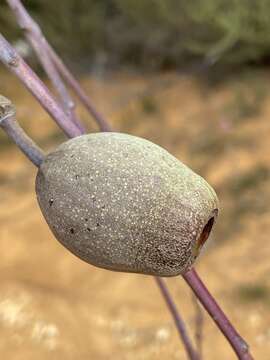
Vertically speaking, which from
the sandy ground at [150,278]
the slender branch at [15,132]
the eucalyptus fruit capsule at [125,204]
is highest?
the slender branch at [15,132]

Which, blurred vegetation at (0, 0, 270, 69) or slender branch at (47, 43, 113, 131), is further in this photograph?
blurred vegetation at (0, 0, 270, 69)

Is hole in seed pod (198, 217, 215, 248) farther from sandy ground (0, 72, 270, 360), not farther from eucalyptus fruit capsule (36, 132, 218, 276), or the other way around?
sandy ground (0, 72, 270, 360)

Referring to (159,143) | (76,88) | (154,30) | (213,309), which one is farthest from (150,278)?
(213,309)

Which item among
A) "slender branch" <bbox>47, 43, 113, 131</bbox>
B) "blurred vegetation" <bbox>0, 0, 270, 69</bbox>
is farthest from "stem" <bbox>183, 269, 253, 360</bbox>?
"blurred vegetation" <bbox>0, 0, 270, 69</bbox>

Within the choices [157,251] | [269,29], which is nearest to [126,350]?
[269,29]

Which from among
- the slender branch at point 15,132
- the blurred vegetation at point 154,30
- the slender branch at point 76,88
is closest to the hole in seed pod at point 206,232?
the slender branch at point 15,132

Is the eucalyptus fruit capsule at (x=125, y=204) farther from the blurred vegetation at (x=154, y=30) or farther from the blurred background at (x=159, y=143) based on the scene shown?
the blurred vegetation at (x=154, y=30)

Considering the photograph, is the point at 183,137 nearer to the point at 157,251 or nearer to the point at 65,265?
the point at 65,265
